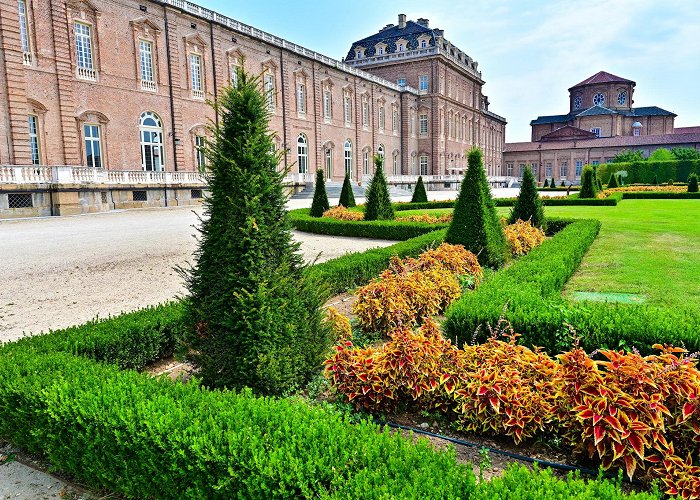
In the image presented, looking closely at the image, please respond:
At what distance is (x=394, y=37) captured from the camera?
59.2 meters

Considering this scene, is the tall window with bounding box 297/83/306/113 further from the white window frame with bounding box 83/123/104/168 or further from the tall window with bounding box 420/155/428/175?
the tall window with bounding box 420/155/428/175

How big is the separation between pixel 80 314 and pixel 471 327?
16.2 feet

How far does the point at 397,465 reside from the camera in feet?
6.95

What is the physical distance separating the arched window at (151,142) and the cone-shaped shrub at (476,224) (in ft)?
74.5

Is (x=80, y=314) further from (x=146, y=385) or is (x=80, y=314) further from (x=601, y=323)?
(x=601, y=323)

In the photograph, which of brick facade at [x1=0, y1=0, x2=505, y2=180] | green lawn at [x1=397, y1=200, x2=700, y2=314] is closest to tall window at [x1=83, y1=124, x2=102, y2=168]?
brick facade at [x1=0, y1=0, x2=505, y2=180]

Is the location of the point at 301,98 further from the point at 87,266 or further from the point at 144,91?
the point at 87,266

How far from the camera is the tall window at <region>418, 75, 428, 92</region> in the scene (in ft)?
186

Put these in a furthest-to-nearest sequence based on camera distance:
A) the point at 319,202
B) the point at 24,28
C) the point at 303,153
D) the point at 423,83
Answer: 1. the point at 423,83
2. the point at 303,153
3. the point at 24,28
4. the point at 319,202

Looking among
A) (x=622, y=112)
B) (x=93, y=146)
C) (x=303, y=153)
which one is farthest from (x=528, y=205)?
(x=622, y=112)

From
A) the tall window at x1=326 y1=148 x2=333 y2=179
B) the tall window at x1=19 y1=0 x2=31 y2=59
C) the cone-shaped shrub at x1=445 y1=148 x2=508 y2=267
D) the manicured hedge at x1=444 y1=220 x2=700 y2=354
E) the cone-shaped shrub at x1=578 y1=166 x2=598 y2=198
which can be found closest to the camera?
the manicured hedge at x1=444 y1=220 x2=700 y2=354

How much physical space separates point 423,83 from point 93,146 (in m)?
41.1

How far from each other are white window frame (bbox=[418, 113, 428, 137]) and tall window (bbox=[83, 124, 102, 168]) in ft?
129

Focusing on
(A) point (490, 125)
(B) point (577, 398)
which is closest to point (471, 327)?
(B) point (577, 398)
